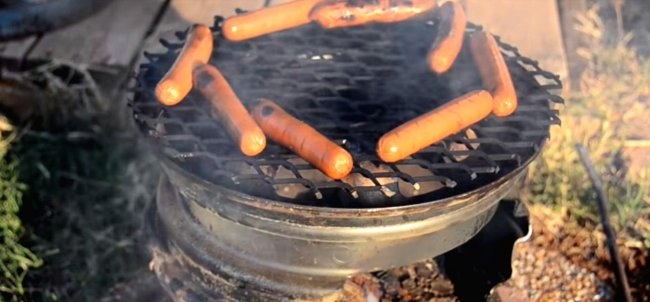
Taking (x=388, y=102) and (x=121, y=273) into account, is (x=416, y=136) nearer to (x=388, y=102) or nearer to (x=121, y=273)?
(x=388, y=102)

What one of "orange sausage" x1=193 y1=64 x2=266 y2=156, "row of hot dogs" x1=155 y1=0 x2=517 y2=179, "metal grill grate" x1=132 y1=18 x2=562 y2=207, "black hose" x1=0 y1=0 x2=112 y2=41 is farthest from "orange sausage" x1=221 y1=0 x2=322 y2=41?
"black hose" x1=0 y1=0 x2=112 y2=41

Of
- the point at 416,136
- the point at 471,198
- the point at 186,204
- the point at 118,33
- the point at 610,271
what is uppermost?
the point at 416,136

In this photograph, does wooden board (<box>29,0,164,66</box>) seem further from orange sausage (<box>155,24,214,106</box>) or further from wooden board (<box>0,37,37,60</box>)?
orange sausage (<box>155,24,214,106</box>)

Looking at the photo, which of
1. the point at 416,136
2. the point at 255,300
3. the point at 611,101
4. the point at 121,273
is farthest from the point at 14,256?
the point at 611,101

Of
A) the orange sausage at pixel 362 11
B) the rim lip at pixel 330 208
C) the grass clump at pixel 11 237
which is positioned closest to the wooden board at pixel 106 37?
the grass clump at pixel 11 237

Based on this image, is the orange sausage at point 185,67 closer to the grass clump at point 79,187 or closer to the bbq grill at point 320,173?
the bbq grill at point 320,173

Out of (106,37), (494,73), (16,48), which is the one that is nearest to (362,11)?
(494,73)
